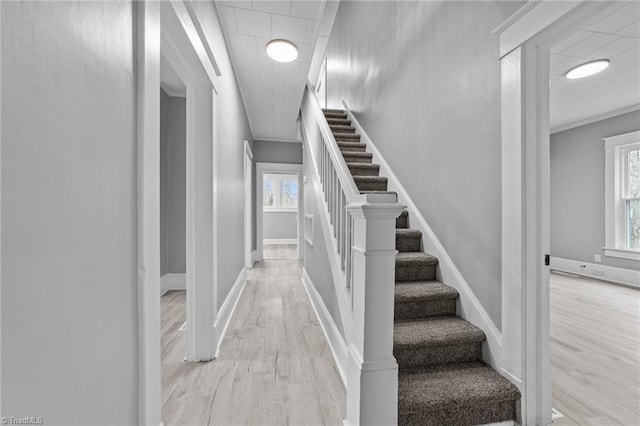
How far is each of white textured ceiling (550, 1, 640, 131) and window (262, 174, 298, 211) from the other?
651 cm

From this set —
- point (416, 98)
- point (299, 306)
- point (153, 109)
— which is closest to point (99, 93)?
point (153, 109)

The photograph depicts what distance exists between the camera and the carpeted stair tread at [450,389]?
143 centimetres

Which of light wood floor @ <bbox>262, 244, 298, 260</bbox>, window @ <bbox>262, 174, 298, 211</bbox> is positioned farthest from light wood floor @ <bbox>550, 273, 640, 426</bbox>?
window @ <bbox>262, 174, 298, 211</bbox>

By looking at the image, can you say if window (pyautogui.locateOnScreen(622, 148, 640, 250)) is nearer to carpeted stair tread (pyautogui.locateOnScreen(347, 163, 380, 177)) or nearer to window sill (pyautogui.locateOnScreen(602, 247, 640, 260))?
window sill (pyautogui.locateOnScreen(602, 247, 640, 260))

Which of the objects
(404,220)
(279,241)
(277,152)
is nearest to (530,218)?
(404,220)

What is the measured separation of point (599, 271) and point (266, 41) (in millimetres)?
5887

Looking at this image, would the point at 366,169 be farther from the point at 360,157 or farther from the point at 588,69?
the point at 588,69

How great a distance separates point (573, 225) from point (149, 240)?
6.49 m

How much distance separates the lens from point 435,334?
5.62ft

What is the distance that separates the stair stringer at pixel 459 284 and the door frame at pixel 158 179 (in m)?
1.68

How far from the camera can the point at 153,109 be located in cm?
108

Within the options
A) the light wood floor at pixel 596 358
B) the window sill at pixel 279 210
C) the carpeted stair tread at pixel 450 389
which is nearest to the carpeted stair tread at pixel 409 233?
the carpeted stair tread at pixel 450 389

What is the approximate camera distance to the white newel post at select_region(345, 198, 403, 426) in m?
1.33

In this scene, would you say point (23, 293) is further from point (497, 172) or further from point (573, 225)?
point (573, 225)
